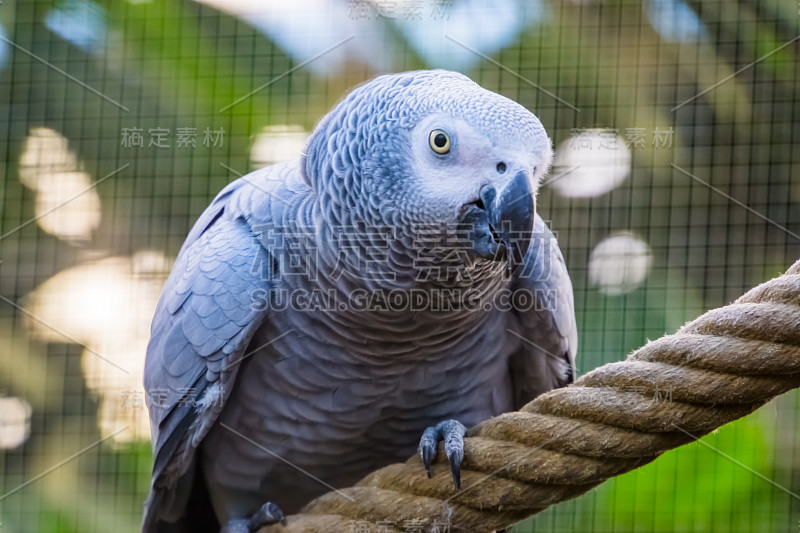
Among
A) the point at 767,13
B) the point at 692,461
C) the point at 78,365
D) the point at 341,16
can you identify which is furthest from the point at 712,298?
the point at 78,365

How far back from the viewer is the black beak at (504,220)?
108cm

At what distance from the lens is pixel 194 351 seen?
143cm

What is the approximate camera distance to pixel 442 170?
112 cm

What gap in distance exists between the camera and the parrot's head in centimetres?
110

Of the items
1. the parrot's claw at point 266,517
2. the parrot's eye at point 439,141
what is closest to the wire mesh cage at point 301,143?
the parrot's claw at point 266,517

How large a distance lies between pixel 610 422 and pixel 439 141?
1.57ft

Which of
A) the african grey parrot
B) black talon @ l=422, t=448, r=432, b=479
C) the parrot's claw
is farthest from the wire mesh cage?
black talon @ l=422, t=448, r=432, b=479

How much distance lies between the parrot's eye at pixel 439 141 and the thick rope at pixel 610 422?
0.40 m

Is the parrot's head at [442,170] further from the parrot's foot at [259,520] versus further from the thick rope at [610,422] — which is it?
the parrot's foot at [259,520]

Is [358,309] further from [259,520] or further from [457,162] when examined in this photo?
[259,520]

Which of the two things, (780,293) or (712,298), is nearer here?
(780,293)

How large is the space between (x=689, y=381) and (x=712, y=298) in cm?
179

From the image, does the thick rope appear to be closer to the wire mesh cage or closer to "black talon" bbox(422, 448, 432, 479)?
"black talon" bbox(422, 448, 432, 479)

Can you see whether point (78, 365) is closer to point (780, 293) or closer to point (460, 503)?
point (460, 503)
